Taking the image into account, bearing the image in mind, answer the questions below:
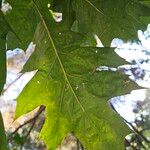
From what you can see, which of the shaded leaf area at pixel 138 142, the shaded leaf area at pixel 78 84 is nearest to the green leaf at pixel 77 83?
the shaded leaf area at pixel 78 84

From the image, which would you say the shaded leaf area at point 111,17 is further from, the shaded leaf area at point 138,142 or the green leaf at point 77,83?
the shaded leaf area at point 138,142

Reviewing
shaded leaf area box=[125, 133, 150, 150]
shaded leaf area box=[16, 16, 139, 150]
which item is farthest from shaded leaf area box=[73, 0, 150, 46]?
shaded leaf area box=[125, 133, 150, 150]

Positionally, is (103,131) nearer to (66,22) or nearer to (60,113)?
(60,113)

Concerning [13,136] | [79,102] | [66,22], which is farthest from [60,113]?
[13,136]

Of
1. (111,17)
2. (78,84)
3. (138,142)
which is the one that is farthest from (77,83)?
(138,142)

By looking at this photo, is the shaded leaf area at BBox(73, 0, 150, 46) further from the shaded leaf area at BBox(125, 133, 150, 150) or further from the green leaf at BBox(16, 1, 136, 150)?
the shaded leaf area at BBox(125, 133, 150, 150)

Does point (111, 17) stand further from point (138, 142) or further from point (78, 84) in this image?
point (138, 142)
